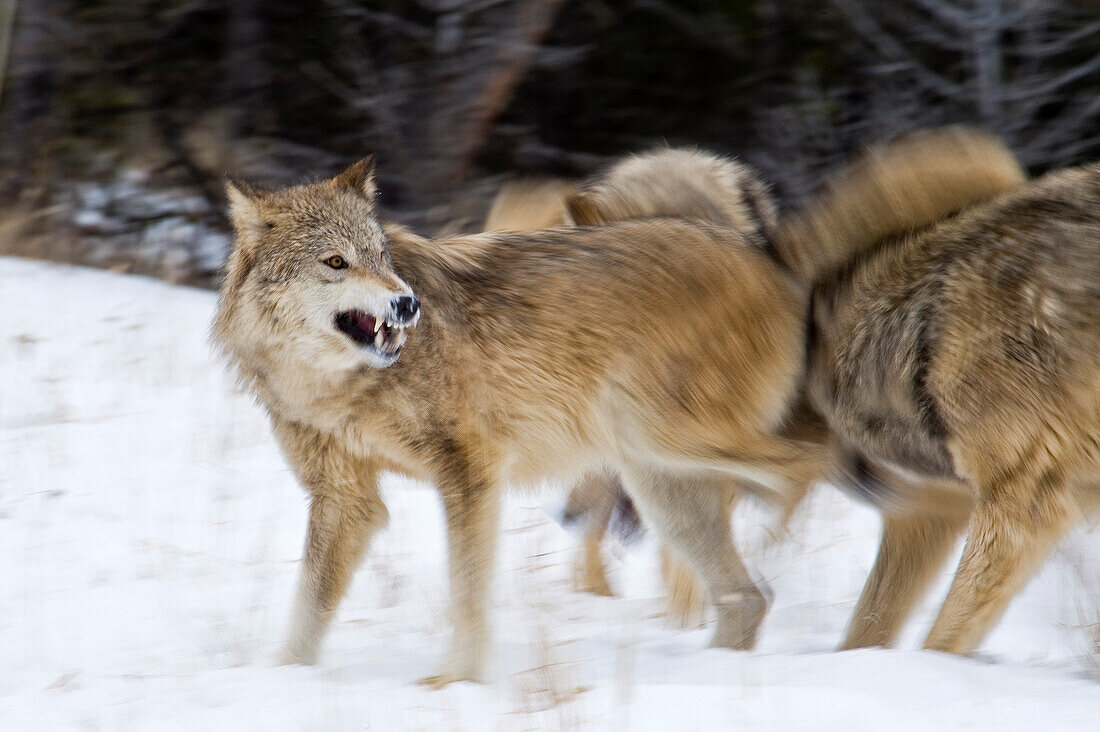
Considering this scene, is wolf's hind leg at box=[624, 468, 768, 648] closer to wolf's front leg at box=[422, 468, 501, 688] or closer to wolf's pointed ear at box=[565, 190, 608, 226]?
wolf's front leg at box=[422, 468, 501, 688]

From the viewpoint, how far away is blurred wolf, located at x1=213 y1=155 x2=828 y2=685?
162 inches

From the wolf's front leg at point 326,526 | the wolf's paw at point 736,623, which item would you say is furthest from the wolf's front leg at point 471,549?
the wolf's paw at point 736,623

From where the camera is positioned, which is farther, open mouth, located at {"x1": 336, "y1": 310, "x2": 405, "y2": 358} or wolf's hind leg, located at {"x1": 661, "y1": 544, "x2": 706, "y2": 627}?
wolf's hind leg, located at {"x1": 661, "y1": 544, "x2": 706, "y2": 627}

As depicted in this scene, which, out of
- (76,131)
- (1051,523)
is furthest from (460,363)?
(76,131)

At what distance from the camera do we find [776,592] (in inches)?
215

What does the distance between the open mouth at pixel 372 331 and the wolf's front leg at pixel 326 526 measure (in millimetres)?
436

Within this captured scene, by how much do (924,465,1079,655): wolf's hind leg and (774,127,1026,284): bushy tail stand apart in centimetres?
106

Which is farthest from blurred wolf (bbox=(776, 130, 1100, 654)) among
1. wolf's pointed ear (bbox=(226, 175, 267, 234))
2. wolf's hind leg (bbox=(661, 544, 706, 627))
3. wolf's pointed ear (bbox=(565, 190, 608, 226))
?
wolf's pointed ear (bbox=(226, 175, 267, 234))

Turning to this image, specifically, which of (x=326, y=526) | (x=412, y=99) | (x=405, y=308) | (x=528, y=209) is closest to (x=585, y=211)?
(x=528, y=209)

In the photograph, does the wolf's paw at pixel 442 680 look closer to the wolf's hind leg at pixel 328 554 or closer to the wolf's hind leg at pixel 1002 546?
the wolf's hind leg at pixel 328 554

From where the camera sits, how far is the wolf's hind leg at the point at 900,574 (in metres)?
4.39

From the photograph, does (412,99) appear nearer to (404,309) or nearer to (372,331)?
(372,331)

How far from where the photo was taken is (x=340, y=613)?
5.06 m

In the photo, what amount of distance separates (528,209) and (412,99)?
15.2 feet
